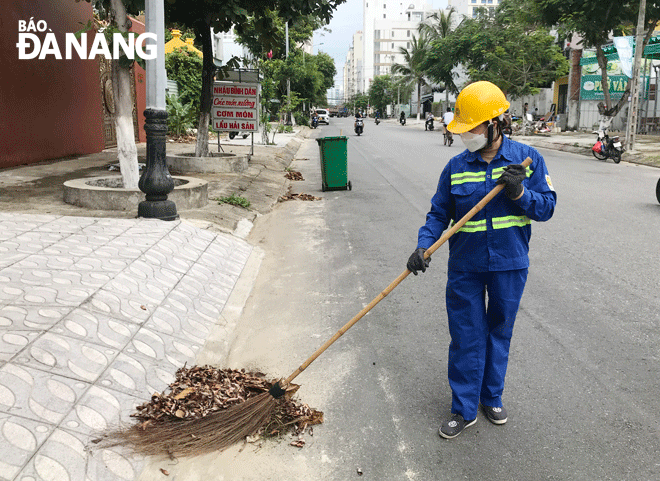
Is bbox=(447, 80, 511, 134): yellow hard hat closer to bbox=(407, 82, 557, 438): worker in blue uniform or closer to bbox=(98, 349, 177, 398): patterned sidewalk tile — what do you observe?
bbox=(407, 82, 557, 438): worker in blue uniform

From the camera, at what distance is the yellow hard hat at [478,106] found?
3.01 meters

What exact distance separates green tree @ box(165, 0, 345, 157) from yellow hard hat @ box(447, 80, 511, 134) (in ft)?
29.2

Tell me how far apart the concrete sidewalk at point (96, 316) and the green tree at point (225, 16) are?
202 inches

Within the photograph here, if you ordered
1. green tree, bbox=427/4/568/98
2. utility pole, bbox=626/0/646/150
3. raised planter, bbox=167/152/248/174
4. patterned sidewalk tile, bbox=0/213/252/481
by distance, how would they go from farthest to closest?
green tree, bbox=427/4/568/98, utility pole, bbox=626/0/646/150, raised planter, bbox=167/152/248/174, patterned sidewalk tile, bbox=0/213/252/481

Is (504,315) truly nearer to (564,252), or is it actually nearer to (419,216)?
(564,252)

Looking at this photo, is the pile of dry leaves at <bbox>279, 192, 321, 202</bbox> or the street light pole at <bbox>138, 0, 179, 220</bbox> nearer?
the street light pole at <bbox>138, 0, 179, 220</bbox>

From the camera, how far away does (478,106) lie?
9.89ft

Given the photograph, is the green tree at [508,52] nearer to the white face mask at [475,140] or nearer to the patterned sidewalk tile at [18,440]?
the white face mask at [475,140]

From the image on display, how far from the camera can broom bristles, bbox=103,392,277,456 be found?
304 centimetres

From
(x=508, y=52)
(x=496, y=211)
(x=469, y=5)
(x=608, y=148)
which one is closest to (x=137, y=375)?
(x=496, y=211)

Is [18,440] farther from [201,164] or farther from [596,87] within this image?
[596,87]

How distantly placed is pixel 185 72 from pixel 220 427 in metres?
25.2

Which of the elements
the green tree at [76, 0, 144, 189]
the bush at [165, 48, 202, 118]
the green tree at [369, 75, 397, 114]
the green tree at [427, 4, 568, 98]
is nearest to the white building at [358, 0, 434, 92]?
the green tree at [369, 75, 397, 114]

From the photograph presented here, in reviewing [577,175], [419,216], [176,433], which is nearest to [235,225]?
[419,216]
